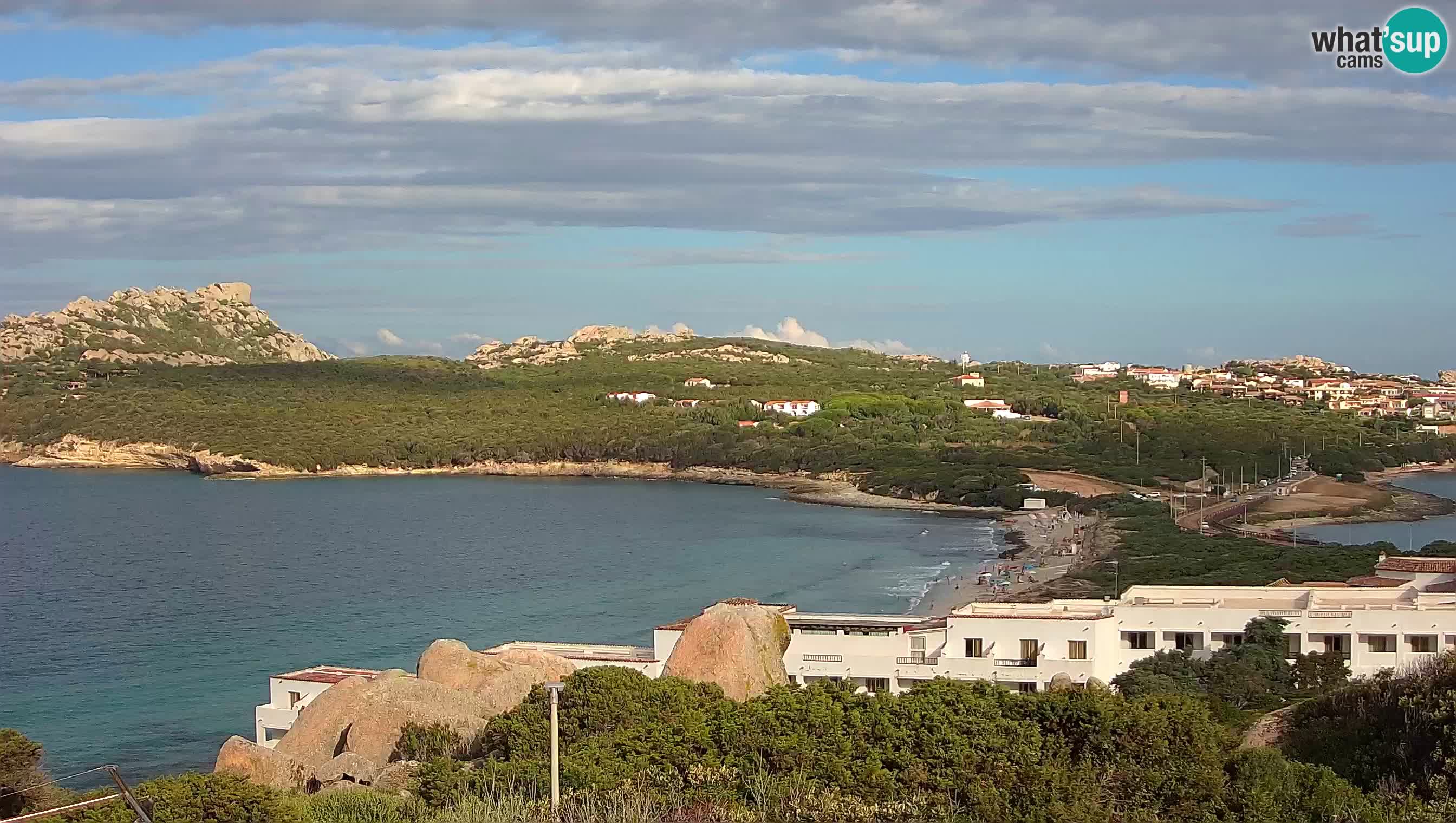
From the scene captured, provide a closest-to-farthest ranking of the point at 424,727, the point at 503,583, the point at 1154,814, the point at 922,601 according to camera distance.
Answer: the point at 1154,814 → the point at 424,727 → the point at 922,601 → the point at 503,583

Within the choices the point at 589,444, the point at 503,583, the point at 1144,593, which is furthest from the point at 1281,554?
the point at 589,444

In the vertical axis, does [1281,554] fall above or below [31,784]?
below

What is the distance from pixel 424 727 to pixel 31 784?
3549 mm

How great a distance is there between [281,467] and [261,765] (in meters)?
73.9

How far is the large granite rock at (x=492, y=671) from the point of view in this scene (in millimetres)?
15195

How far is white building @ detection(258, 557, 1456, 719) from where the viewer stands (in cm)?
1905

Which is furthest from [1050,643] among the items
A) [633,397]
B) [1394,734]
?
[633,397]

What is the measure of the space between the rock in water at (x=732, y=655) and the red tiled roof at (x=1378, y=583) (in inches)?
475

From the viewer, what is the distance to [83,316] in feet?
392

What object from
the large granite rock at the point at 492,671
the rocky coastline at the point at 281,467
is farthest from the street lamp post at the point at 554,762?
the rocky coastline at the point at 281,467

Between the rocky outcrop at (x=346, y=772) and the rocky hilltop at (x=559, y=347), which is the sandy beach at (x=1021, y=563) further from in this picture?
the rocky hilltop at (x=559, y=347)

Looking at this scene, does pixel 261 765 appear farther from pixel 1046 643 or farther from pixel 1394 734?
pixel 1046 643

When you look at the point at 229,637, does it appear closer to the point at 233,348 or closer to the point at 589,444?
the point at 589,444

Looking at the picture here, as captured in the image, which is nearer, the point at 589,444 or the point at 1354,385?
the point at 589,444
